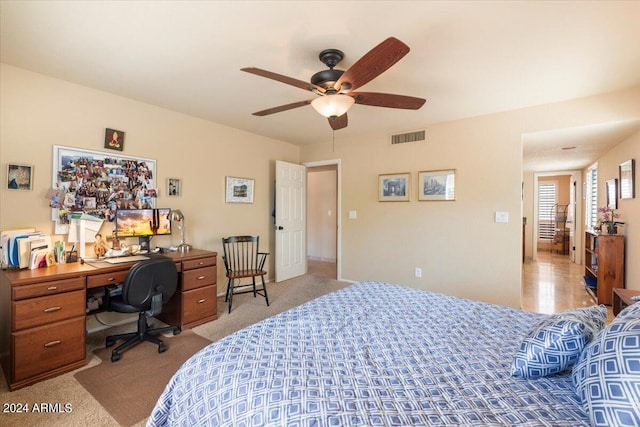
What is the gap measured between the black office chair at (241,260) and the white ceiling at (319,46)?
1781 mm

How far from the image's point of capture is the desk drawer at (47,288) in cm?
194

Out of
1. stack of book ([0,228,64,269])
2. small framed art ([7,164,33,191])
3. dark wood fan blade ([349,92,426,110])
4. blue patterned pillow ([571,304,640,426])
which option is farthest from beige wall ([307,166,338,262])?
blue patterned pillow ([571,304,640,426])

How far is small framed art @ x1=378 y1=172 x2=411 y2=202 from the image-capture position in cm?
415

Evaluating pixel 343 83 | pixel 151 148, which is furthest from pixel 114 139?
pixel 343 83

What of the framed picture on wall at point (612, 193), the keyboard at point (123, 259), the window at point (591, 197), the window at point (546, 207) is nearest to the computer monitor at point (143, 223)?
the keyboard at point (123, 259)

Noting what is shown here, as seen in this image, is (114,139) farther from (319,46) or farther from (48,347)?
(319,46)

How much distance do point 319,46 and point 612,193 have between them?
4.78 metres

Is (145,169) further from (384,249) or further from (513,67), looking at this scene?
(513,67)

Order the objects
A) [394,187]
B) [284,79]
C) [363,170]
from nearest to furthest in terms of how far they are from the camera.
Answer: [284,79] < [394,187] < [363,170]

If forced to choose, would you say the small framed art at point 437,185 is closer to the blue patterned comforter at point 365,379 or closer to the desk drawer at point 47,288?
the blue patterned comforter at point 365,379

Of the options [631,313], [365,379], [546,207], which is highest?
[546,207]

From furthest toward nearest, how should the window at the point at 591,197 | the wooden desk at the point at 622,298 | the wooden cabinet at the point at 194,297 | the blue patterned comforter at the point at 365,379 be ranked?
the window at the point at 591,197, the wooden cabinet at the point at 194,297, the wooden desk at the point at 622,298, the blue patterned comforter at the point at 365,379

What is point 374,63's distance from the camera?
1.70 m

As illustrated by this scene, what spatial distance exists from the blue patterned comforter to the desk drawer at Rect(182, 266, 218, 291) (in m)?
1.71
